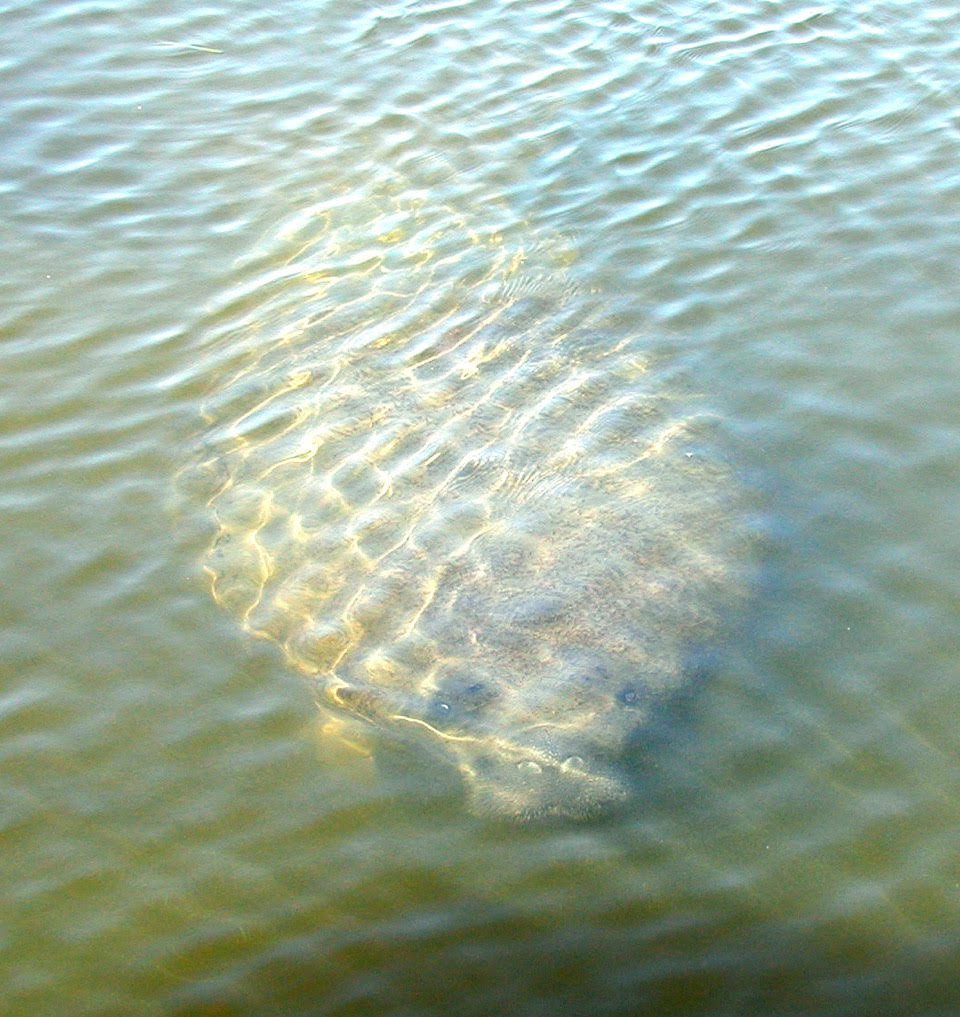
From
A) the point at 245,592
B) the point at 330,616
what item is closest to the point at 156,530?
the point at 245,592

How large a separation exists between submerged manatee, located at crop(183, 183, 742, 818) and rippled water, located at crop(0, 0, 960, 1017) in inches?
2.3

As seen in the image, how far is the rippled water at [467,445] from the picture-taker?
3598 mm

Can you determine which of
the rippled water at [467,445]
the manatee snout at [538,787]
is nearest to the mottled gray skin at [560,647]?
the manatee snout at [538,787]

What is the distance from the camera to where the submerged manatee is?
4.27 meters

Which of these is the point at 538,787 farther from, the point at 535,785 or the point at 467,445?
the point at 467,445

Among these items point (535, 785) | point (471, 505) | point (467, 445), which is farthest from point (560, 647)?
point (467, 445)

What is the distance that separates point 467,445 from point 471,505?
16.3 inches

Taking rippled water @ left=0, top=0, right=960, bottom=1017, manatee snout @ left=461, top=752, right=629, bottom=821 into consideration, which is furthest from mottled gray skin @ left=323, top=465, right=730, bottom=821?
rippled water @ left=0, top=0, right=960, bottom=1017

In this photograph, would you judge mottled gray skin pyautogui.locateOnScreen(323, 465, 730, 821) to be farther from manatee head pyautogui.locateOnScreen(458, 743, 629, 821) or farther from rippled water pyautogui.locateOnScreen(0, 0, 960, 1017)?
rippled water pyautogui.locateOnScreen(0, 0, 960, 1017)

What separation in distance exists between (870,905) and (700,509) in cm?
175

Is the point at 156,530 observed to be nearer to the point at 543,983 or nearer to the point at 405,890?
the point at 405,890

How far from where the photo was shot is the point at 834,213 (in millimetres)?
6992

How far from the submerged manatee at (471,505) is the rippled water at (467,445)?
2.3 inches

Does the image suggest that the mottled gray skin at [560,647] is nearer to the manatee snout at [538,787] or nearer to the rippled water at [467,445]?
the manatee snout at [538,787]
